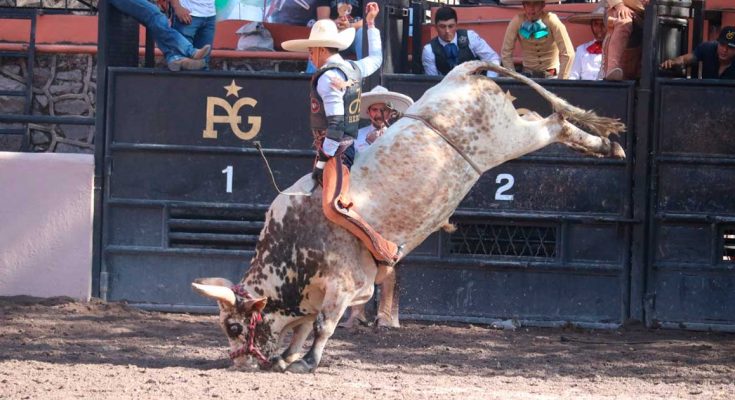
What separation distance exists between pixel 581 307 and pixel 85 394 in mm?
4653

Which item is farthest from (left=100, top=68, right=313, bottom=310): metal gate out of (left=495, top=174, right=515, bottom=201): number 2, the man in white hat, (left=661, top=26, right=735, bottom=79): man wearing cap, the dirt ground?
(left=661, top=26, right=735, bottom=79): man wearing cap

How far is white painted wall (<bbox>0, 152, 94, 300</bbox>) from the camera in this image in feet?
33.8

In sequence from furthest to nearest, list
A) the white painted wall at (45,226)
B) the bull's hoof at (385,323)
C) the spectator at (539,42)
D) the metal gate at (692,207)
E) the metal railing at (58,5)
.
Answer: the metal railing at (58,5) → the white painted wall at (45,226) → the spectator at (539,42) → the metal gate at (692,207) → the bull's hoof at (385,323)

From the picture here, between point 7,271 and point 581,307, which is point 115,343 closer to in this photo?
point 7,271

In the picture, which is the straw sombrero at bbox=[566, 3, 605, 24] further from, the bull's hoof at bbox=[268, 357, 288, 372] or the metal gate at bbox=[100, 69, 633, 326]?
the bull's hoof at bbox=[268, 357, 288, 372]

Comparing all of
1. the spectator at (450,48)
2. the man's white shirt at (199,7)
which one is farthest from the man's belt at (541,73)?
the man's white shirt at (199,7)

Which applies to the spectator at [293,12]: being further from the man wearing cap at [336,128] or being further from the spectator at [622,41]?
the man wearing cap at [336,128]

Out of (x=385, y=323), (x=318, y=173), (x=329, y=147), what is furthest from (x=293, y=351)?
(x=385, y=323)

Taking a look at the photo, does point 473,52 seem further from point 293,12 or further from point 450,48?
point 293,12

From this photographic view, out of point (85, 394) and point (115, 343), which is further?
point (115, 343)

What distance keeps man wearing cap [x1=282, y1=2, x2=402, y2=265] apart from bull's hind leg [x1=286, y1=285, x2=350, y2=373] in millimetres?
375

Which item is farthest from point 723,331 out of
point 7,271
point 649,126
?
point 7,271

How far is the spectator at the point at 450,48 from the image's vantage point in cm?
1016

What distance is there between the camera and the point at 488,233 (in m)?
10.0
